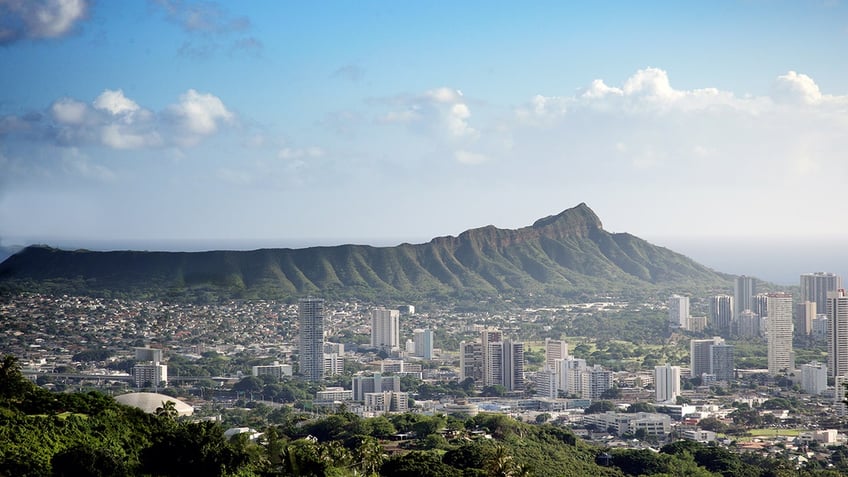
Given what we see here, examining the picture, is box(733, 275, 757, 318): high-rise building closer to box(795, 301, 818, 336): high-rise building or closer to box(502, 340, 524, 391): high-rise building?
box(795, 301, 818, 336): high-rise building

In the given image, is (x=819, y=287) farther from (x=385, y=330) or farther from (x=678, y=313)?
(x=385, y=330)

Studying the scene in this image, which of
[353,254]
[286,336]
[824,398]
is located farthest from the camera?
[353,254]

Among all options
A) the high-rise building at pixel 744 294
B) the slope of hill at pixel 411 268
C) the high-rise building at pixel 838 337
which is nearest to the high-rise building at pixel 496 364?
the high-rise building at pixel 838 337

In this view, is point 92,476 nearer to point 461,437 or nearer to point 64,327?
point 461,437

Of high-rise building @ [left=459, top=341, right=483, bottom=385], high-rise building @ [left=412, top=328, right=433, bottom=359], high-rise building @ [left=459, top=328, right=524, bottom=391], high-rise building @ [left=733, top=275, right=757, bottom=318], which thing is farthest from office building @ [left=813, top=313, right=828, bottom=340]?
high-rise building @ [left=412, top=328, right=433, bottom=359]

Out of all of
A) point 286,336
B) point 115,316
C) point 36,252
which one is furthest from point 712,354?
point 36,252

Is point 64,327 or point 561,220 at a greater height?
point 561,220

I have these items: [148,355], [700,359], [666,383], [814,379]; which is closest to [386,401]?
[148,355]

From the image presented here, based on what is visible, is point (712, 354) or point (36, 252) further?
point (36, 252)
